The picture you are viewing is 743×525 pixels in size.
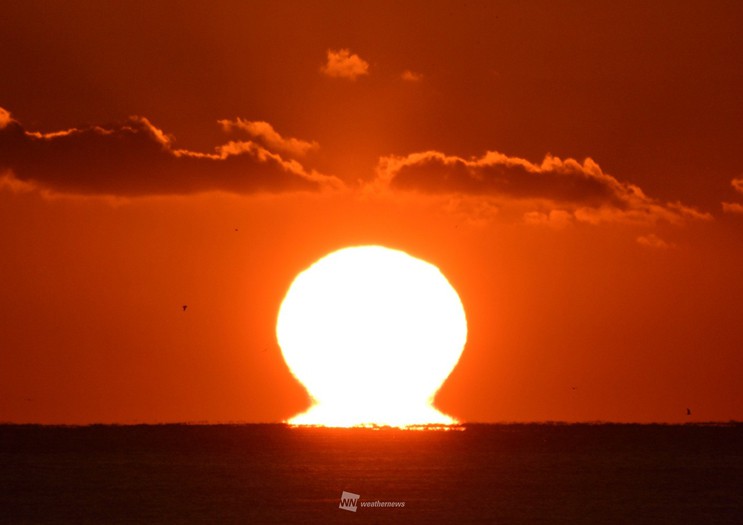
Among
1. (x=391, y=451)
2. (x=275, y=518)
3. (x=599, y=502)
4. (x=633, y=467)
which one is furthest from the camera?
(x=391, y=451)

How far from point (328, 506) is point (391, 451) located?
301ft

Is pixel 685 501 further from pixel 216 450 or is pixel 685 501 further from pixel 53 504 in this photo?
pixel 216 450

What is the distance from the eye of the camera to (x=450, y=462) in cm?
15375

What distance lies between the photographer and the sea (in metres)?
90.5

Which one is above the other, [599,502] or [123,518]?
[599,502]

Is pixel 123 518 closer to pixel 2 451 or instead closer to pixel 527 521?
pixel 527 521

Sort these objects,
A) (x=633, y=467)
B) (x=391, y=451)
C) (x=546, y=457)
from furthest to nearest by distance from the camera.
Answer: (x=391, y=451), (x=546, y=457), (x=633, y=467)

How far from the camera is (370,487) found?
11331 cm

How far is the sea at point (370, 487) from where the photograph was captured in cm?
9050

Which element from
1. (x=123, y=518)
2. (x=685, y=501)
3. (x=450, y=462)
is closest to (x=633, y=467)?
(x=450, y=462)

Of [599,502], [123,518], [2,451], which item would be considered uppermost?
[2,451]

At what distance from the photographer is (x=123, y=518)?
88.8 meters

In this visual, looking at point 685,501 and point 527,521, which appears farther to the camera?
point 685,501

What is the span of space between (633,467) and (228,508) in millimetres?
63336
